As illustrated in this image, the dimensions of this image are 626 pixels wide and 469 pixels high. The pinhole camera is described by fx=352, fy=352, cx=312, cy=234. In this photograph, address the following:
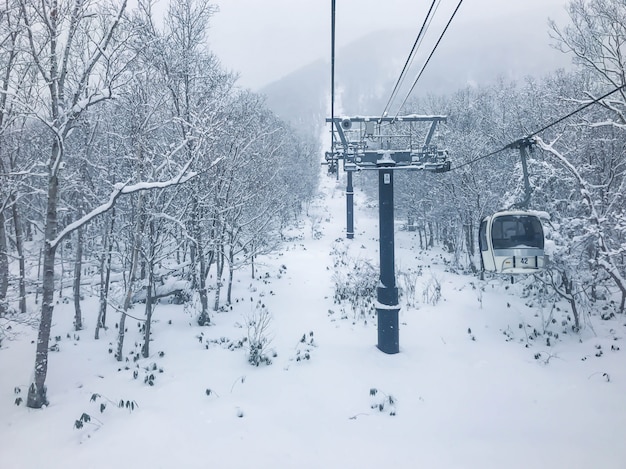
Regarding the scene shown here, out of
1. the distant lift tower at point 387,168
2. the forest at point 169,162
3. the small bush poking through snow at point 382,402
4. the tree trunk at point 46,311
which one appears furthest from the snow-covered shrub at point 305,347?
the tree trunk at point 46,311

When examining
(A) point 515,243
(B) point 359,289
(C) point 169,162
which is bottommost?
(B) point 359,289

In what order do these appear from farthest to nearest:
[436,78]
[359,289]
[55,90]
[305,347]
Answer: [436,78] < [359,289] < [305,347] < [55,90]

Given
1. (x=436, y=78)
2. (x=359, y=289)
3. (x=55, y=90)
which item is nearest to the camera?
(x=55, y=90)

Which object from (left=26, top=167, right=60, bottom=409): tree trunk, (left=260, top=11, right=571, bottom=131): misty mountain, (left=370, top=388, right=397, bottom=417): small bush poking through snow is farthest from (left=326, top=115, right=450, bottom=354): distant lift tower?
(left=260, top=11, right=571, bottom=131): misty mountain

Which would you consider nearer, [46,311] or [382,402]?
[46,311]

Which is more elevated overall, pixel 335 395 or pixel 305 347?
pixel 305 347

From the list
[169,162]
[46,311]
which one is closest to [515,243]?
[169,162]

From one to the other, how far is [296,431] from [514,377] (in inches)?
224

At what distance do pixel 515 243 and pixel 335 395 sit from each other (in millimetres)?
5132

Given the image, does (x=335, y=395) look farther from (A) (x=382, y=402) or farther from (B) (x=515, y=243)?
(B) (x=515, y=243)

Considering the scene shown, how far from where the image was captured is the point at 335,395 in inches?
312

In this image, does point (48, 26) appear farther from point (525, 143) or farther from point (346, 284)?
point (346, 284)

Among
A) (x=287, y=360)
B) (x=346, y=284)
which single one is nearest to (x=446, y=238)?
(x=346, y=284)

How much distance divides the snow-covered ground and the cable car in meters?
3.02
